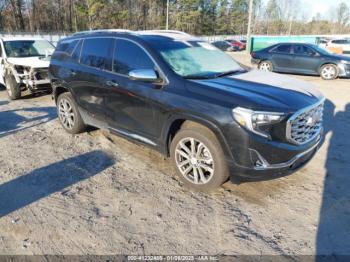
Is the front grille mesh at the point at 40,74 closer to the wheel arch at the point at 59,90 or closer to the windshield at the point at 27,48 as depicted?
the windshield at the point at 27,48

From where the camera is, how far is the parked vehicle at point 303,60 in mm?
12203

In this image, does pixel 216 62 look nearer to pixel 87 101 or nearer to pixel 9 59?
pixel 87 101

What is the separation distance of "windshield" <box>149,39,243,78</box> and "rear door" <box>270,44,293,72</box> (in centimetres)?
976

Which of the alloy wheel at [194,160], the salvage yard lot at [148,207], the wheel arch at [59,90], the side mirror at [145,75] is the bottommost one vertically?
the salvage yard lot at [148,207]

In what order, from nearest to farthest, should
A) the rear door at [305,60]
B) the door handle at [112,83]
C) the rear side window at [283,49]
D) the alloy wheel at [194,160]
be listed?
the alloy wheel at [194,160] → the door handle at [112,83] → the rear door at [305,60] → the rear side window at [283,49]

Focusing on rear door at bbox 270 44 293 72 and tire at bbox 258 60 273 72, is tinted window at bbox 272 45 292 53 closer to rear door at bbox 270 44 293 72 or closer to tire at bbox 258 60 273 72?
rear door at bbox 270 44 293 72

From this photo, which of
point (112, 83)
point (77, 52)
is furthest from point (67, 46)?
point (112, 83)

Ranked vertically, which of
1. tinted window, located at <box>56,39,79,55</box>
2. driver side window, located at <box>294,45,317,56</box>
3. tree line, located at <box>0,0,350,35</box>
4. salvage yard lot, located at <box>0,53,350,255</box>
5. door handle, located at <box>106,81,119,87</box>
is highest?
tree line, located at <box>0,0,350,35</box>

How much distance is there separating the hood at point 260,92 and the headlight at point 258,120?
0.18 ft

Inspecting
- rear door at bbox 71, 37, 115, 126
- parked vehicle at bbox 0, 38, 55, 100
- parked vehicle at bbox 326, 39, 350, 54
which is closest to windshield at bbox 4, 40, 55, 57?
parked vehicle at bbox 0, 38, 55, 100

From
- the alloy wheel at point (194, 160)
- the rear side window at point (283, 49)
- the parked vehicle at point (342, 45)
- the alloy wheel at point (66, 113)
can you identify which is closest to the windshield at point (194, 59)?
the alloy wheel at point (194, 160)

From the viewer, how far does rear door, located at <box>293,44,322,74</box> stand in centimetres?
1262

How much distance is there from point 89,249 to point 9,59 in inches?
301

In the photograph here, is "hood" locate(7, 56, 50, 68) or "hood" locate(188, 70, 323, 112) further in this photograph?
"hood" locate(7, 56, 50, 68)
